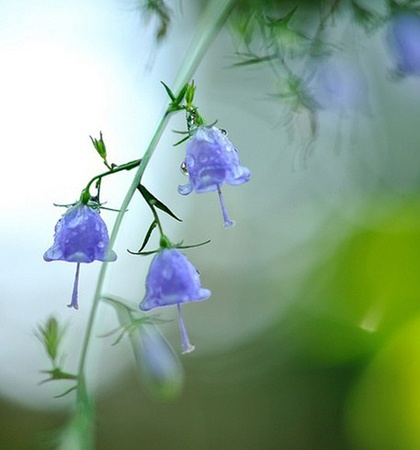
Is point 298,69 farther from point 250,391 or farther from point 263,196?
point 250,391

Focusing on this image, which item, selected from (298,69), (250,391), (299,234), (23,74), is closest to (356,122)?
(298,69)

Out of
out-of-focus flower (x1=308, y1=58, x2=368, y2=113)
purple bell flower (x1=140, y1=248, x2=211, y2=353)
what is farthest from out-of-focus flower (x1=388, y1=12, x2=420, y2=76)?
purple bell flower (x1=140, y1=248, x2=211, y2=353)

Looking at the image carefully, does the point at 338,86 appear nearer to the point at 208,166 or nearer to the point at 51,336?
the point at 208,166

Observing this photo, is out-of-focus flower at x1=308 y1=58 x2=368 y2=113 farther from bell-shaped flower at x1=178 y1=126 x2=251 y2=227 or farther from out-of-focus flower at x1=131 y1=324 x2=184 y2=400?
out-of-focus flower at x1=131 y1=324 x2=184 y2=400

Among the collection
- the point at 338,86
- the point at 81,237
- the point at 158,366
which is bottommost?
the point at 158,366

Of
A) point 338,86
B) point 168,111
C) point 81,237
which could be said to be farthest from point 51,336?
point 338,86

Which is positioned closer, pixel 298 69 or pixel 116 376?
pixel 298 69
